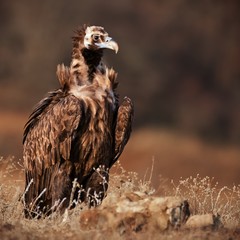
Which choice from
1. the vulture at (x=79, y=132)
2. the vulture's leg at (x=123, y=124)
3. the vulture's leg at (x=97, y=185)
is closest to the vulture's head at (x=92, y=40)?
the vulture at (x=79, y=132)

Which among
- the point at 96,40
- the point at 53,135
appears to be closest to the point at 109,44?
the point at 96,40

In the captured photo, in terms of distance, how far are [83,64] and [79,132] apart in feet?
3.45

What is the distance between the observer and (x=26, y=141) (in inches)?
491

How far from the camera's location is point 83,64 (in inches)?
476

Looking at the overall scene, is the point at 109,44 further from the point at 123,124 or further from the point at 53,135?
the point at 53,135

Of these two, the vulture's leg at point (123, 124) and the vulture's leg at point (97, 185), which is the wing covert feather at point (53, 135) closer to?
the vulture's leg at point (97, 185)

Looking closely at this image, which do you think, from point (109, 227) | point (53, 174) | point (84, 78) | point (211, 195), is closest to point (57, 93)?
point (84, 78)

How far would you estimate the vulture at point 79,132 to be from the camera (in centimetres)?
1170

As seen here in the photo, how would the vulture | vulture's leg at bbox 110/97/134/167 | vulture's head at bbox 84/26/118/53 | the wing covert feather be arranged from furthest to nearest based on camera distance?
vulture's head at bbox 84/26/118/53 < vulture's leg at bbox 110/97/134/167 < the vulture < the wing covert feather

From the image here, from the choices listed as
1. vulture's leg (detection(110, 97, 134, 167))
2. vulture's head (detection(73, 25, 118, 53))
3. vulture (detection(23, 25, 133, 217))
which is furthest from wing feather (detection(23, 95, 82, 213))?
vulture's head (detection(73, 25, 118, 53))

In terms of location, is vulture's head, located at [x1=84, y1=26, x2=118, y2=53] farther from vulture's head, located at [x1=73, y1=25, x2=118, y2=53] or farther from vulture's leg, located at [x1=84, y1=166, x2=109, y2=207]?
vulture's leg, located at [x1=84, y1=166, x2=109, y2=207]

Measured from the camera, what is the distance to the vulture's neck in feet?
39.2

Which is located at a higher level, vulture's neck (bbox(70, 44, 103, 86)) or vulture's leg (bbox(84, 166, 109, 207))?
vulture's neck (bbox(70, 44, 103, 86))

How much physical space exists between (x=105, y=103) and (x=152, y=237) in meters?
3.56
